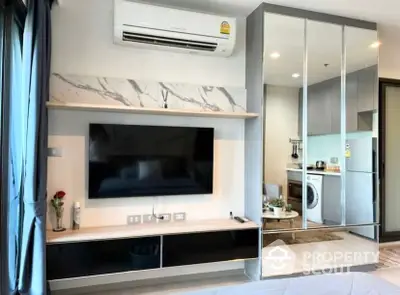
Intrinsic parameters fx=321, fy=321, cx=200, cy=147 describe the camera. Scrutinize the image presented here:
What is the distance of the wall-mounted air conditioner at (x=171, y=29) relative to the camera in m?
2.83

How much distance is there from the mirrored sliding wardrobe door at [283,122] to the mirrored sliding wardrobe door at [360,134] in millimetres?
587

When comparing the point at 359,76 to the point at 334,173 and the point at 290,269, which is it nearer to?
the point at 334,173

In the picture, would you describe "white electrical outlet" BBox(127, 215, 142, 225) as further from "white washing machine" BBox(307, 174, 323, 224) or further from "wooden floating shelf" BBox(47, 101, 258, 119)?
"white washing machine" BBox(307, 174, 323, 224)

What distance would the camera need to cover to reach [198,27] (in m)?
3.02

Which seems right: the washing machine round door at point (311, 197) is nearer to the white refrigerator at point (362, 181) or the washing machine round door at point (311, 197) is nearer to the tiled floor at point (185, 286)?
the white refrigerator at point (362, 181)

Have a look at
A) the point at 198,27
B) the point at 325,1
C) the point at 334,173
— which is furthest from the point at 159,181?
the point at 325,1

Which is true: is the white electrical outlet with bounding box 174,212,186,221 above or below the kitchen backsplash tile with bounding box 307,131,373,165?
below

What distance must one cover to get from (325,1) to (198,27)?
1.25 m

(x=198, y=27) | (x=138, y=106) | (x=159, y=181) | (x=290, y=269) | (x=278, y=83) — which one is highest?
(x=198, y=27)

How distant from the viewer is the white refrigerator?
3.52 meters

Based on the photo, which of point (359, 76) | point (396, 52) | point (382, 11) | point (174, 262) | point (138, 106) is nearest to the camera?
point (174, 262)

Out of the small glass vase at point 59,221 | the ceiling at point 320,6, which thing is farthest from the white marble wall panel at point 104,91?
the small glass vase at point 59,221

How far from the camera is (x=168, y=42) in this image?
9.89 feet

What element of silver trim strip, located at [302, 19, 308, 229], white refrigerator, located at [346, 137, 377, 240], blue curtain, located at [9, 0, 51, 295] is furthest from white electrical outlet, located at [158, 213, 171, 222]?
white refrigerator, located at [346, 137, 377, 240]
